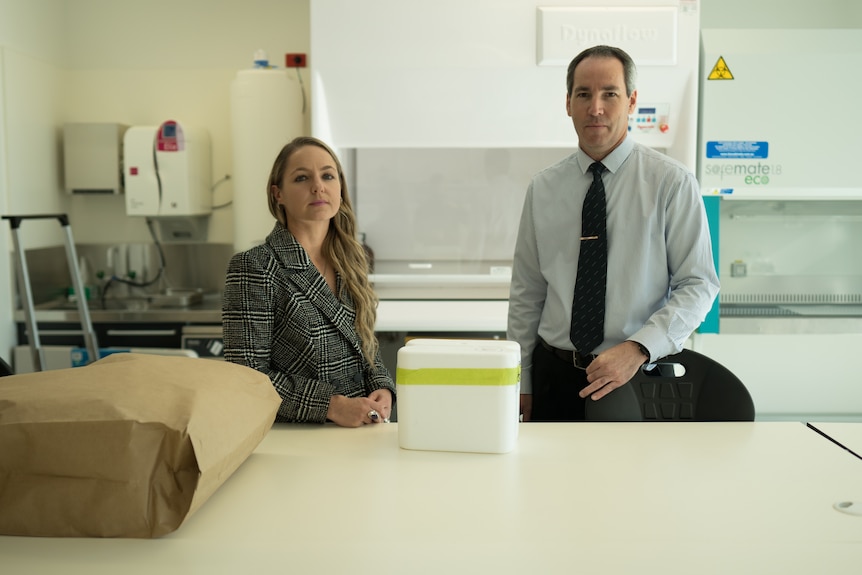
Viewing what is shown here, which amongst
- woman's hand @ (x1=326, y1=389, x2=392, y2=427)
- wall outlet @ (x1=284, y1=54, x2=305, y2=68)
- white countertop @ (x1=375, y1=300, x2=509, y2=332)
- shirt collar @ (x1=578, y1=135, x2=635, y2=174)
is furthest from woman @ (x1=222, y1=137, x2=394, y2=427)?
wall outlet @ (x1=284, y1=54, x2=305, y2=68)

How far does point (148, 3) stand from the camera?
4191mm

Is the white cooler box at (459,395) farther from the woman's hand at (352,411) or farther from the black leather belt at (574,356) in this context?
the black leather belt at (574,356)

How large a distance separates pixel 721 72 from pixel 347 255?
206 cm

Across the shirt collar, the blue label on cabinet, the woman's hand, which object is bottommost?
the woman's hand

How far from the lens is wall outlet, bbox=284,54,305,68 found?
4.11 m

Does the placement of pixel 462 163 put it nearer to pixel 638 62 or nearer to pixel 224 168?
pixel 638 62

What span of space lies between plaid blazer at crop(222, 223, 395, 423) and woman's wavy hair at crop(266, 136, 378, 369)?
2cm

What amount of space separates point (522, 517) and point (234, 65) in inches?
141

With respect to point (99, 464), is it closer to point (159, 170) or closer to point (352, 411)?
point (352, 411)

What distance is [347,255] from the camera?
76.0 inches

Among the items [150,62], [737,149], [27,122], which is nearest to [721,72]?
[737,149]

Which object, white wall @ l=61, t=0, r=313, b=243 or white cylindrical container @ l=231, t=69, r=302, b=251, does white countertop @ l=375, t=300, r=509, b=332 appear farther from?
white wall @ l=61, t=0, r=313, b=243

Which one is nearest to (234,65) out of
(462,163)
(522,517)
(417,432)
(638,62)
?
(462,163)

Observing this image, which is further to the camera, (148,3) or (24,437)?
(148,3)
